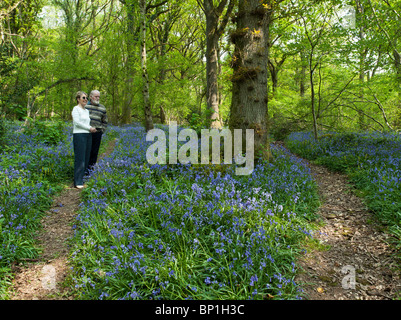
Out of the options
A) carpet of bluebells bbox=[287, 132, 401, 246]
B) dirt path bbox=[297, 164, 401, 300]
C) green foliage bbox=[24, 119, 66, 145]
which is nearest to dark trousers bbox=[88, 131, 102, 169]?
green foliage bbox=[24, 119, 66, 145]

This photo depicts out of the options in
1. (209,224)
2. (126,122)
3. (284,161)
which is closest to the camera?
(209,224)

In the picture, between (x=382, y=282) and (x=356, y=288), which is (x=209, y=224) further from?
(x=382, y=282)

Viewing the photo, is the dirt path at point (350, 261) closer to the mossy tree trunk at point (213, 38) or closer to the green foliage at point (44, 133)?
the mossy tree trunk at point (213, 38)

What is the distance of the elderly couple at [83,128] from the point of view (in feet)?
19.3

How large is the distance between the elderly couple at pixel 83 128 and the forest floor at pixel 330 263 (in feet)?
4.59

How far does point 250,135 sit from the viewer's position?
6008mm

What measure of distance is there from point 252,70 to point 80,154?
4.67 meters

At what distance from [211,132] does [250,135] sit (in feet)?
5.53

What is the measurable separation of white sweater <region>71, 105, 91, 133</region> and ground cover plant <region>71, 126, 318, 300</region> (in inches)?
77.5

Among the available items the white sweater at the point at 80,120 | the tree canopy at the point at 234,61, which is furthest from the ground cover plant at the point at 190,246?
the tree canopy at the point at 234,61

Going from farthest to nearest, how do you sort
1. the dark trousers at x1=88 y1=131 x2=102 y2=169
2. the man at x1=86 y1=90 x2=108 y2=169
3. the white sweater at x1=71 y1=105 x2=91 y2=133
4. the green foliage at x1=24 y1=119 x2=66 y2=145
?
the green foliage at x1=24 y1=119 x2=66 y2=145 < the dark trousers at x1=88 y1=131 x2=102 y2=169 < the man at x1=86 y1=90 x2=108 y2=169 < the white sweater at x1=71 y1=105 x2=91 y2=133

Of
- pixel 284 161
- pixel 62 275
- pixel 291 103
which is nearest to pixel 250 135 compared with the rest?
pixel 284 161

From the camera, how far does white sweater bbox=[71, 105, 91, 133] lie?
5812mm

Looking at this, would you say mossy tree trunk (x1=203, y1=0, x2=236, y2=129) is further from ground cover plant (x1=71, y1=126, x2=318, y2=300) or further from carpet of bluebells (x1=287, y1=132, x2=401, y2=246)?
ground cover plant (x1=71, y1=126, x2=318, y2=300)
